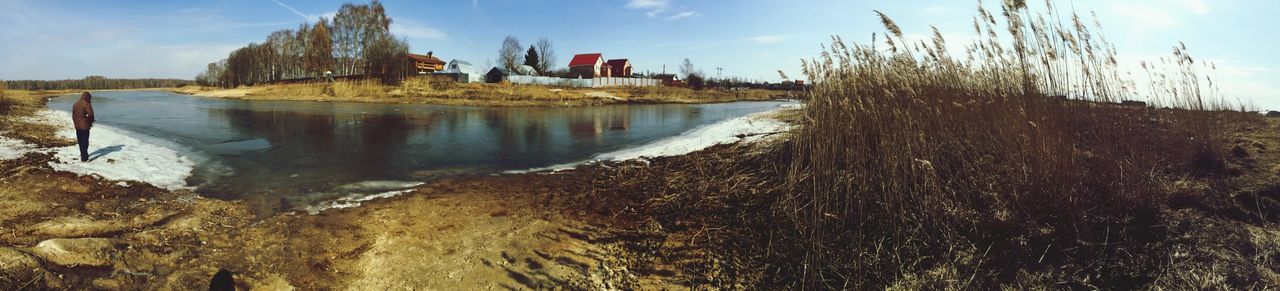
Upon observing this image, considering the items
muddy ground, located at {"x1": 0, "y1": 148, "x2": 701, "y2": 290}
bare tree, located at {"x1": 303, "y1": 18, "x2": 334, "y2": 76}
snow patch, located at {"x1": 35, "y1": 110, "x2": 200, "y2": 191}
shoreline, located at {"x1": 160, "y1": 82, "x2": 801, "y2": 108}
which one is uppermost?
bare tree, located at {"x1": 303, "y1": 18, "x2": 334, "y2": 76}

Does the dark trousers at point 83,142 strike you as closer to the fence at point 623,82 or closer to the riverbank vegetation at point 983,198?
the riverbank vegetation at point 983,198

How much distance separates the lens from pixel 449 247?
4.03m

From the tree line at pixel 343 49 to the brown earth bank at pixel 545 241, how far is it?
40407 millimetres

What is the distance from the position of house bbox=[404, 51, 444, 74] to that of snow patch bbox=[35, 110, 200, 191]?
178 ft

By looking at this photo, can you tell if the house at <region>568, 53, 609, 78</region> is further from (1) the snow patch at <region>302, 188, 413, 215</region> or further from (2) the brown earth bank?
(2) the brown earth bank

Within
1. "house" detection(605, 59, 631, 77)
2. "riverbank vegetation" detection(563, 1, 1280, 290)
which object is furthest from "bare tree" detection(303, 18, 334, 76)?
"riverbank vegetation" detection(563, 1, 1280, 290)

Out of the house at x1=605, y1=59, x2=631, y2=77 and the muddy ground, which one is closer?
the muddy ground

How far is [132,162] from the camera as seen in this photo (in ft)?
24.1

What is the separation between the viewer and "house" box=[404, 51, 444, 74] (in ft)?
203

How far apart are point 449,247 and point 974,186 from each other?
403 cm

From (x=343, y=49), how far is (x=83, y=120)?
155ft

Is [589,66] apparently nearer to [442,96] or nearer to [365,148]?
[442,96]

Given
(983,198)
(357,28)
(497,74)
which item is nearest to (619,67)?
(497,74)

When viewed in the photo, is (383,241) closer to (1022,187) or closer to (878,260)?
(878,260)
